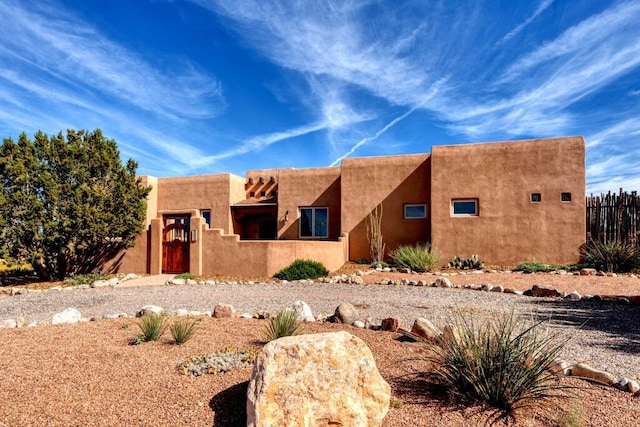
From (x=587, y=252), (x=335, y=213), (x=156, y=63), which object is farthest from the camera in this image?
(x=335, y=213)

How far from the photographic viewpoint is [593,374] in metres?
3.56

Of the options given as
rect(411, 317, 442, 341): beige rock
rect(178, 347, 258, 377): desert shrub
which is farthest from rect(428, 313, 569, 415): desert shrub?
rect(178, 347, 258, 377): desert shrub

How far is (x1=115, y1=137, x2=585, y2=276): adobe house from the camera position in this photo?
44.1ft

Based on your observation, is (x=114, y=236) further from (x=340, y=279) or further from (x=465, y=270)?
(x=465, y=270)

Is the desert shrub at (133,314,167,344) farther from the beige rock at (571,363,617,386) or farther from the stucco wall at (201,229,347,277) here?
the stucco wall at (201,229,347,277)

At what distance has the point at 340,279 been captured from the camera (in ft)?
36.4

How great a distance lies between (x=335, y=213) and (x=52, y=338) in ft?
43.2

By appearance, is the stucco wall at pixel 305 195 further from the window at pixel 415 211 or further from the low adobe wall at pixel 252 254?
the low adobe wall at pixel 252 254

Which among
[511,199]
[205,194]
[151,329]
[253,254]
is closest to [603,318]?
[151,329]

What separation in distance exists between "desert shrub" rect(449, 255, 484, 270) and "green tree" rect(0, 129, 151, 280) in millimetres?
12342

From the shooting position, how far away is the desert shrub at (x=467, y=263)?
13458mm

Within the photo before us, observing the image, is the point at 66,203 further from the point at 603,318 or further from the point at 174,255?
the point at 603,318

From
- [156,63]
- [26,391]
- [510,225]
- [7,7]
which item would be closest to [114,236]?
[156,63]

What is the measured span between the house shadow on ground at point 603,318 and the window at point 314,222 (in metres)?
10.8
